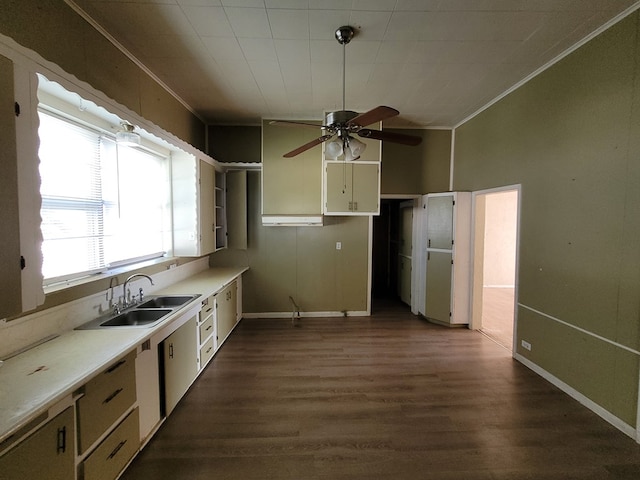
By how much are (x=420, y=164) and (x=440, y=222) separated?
1075 mm

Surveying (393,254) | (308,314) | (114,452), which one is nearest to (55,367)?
(114,452)

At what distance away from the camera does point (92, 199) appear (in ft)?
7.50

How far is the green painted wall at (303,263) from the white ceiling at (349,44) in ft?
6.02

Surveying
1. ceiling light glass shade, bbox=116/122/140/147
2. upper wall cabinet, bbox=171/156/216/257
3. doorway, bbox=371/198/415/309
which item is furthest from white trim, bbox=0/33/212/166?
doorway, bbox=371/198/415/309

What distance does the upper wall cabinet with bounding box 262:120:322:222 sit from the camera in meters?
4.20

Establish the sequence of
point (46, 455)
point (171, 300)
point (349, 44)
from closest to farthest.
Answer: point (46, 455) < point (349, 44) < point (171, 300)

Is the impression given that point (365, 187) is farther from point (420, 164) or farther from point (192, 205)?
point (192, 205)

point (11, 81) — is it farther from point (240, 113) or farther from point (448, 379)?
point (448, 379)

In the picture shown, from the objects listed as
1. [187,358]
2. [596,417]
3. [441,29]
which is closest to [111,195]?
[187,358]

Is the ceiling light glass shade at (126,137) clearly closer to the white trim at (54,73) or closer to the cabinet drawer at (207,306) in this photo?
the white trim at (54,73)

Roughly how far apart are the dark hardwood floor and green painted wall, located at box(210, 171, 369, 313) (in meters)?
1.29

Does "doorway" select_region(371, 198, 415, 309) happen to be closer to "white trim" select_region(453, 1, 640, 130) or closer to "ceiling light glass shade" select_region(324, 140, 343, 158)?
"white trim" select_region(453, 1, 640, 130)

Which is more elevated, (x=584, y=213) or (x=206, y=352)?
(x=584, y=213)

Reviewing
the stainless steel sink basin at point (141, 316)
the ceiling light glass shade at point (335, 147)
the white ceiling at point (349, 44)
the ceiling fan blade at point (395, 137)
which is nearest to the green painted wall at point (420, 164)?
the white ceiling at point (349, 44)
